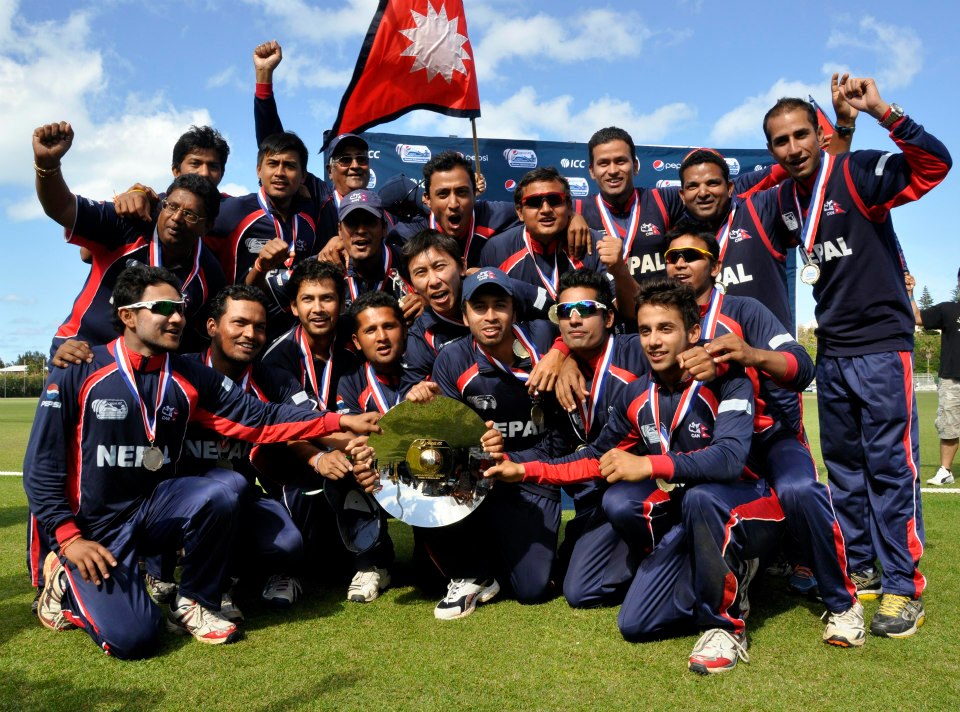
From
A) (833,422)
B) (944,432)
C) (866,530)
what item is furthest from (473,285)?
(944,432)

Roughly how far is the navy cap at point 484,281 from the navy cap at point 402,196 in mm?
2329

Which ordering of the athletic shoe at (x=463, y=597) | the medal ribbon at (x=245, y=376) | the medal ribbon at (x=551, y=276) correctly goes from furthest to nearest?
the medal ribbon at (x=551, y=276), the medal ribbon at (x=245, y=376), the athletic shoe at (x=463, y=597)

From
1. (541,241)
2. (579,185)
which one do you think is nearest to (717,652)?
(541,241)

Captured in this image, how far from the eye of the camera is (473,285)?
508 centimetres

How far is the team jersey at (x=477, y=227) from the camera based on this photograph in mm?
6273

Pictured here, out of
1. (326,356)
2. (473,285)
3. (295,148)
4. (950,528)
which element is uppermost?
(295,148)

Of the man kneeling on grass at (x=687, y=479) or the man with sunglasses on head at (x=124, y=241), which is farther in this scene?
the man with sunglasses on head at (x=124, y=241)

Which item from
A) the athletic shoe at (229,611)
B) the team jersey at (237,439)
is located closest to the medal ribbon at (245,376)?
the team jersey at (237,439)

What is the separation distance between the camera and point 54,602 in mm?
4453

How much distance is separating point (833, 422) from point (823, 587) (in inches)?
51.4

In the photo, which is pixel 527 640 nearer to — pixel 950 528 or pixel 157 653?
pixel 157 653

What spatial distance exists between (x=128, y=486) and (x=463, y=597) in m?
2.16

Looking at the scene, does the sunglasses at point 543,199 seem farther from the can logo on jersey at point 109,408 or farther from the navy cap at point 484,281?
the can logo on jersey at point 109,408

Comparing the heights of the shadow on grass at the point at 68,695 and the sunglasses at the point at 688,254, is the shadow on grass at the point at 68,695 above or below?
below
